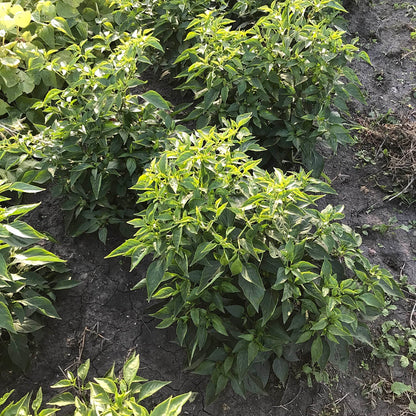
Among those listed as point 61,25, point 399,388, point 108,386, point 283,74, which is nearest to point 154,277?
point 108,386

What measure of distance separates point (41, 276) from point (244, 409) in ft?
4.24

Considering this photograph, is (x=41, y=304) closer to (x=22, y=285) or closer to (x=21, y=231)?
(x=22, y=285)

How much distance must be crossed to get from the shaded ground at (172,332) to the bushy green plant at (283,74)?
2.04ft

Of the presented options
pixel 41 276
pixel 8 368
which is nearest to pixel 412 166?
pixel 41 276

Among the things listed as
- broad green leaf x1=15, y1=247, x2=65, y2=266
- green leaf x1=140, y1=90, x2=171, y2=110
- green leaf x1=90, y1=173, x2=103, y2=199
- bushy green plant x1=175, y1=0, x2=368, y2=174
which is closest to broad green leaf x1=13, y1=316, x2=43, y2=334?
broad green leaf x1=15, y1=247, x2=65, y2=266

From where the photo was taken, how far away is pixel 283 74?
107 inches

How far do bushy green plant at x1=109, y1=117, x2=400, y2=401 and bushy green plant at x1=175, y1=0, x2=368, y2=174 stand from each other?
628mm

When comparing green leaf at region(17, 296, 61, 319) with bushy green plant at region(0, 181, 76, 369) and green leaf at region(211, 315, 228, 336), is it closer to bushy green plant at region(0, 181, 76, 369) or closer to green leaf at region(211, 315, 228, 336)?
bushy green plant at region(0, 181, 76, 369)

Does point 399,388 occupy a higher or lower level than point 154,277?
lower

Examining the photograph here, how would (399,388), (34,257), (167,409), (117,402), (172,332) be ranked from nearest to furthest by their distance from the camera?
(167,409)
(117,402)
(34,257)
(399,388)
(172,332)

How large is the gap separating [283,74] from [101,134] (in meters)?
1.20

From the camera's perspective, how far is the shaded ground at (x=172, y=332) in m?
2.25

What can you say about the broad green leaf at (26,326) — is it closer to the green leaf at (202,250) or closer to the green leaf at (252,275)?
the green leaf at (202,250)

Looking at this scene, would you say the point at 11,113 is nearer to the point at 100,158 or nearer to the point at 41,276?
the point at 100,158
